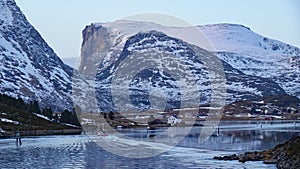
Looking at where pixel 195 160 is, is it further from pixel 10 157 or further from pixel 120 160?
pixel 10 157

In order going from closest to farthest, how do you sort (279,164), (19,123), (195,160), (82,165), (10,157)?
(279,164), (82,165), (195,160), (10,157), (19,123)

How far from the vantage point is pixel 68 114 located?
198m

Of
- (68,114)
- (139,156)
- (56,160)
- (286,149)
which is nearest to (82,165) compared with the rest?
(56,160)

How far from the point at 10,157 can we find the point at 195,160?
27.6m

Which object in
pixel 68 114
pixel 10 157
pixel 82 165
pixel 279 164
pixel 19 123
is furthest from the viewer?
pixel 68 114

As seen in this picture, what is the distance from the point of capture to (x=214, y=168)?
6209 centimetres

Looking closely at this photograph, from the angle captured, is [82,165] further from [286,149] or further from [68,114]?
[68,114]

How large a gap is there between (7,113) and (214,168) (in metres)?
123

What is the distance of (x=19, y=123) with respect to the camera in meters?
164

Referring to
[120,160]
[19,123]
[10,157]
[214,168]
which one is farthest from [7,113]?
[214,168]

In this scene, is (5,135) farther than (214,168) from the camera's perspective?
Yes

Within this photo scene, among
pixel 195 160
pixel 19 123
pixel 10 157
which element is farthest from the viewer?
pixel 19 123

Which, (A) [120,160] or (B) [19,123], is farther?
(B) [19,123]

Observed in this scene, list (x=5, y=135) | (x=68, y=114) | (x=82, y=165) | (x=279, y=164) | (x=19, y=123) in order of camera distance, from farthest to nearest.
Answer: (x=68, y=114), (x=19, y=123), (x=5, y=135), (x=82, y=165), (x=279, y=164)
